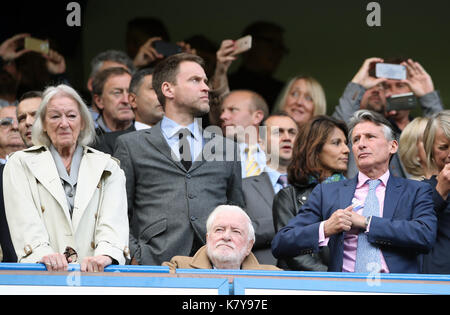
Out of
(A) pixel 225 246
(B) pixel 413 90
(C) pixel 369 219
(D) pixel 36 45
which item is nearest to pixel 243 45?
(B) pixel 413 90

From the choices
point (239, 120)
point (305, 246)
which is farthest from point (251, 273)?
point (239, 120)

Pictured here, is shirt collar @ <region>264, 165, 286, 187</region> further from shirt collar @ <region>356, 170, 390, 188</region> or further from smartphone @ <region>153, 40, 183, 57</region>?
smartphone @ <region>153, 40, 183, 57</region>

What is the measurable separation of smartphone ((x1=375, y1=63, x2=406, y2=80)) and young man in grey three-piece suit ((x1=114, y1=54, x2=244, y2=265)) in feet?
5.58

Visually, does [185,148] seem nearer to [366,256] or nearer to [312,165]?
[312,165]

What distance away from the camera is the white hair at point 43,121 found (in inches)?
205

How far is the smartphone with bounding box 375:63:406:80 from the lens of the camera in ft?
23.1

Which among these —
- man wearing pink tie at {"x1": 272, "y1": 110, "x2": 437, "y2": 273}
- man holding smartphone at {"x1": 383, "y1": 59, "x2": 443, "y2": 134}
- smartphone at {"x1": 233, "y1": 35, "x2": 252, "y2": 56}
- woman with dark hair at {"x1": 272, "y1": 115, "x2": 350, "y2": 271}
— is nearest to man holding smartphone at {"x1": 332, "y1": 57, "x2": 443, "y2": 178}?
man holding smartphone at {"x1": 383, "y1": 59, "x2": 443, "y2": 134}

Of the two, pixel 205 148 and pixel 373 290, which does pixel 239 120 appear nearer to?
pixel 205 148

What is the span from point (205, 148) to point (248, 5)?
3.45 meters

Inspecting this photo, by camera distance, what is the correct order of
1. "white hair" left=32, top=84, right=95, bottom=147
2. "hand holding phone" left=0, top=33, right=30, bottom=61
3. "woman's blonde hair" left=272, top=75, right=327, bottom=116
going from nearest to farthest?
"white hair" left=32, top=84, right=95, bottom=147 → "woman's blonde hair" left=272, top=75, right=327, bottom=116 → "hand holding phone" left=0, top=33, right=30, bottom=61
